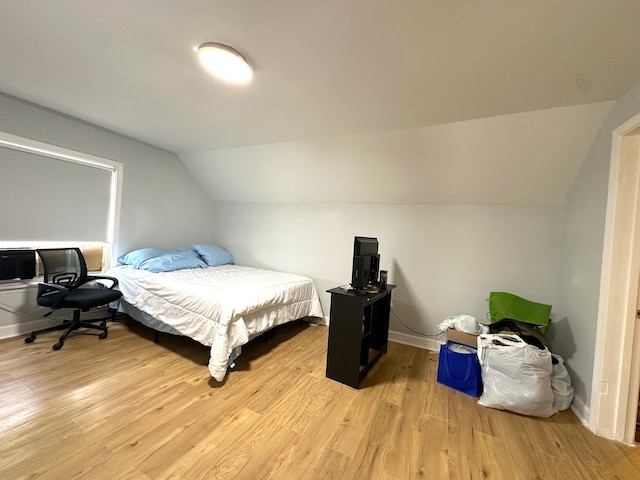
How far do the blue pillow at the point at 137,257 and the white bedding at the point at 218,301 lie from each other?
97 millimetres

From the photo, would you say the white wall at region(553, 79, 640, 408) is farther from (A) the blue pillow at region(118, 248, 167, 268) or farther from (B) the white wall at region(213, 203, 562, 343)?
(A) the blue pillow at region(118, 248, 167, 268)

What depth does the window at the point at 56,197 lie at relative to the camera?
2572 mm

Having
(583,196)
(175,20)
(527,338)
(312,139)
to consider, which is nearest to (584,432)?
(527,338)

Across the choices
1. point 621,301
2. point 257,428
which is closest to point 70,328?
point 257,428

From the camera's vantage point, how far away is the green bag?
7.67 feet

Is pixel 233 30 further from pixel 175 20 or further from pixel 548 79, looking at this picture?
pixel 548 79

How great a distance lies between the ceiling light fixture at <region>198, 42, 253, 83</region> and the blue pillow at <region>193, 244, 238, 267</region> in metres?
2.76

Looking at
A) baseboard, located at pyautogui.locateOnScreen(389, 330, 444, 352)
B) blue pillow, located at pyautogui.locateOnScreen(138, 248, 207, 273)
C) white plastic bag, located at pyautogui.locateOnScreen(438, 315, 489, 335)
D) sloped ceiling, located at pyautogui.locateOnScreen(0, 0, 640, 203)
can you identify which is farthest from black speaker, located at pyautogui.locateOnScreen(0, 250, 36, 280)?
white plastic bag, located at pyautogui.locateOnScreen(438, 315, 489, 335)

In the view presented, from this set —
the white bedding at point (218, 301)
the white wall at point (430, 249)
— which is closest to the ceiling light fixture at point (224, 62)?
the white bedding at point (218, 301)

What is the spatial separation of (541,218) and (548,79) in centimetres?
147

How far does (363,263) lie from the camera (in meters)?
2.36

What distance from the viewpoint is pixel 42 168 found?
108 inches

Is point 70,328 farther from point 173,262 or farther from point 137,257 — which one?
point 173,262

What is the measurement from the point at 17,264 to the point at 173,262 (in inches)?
54.2
